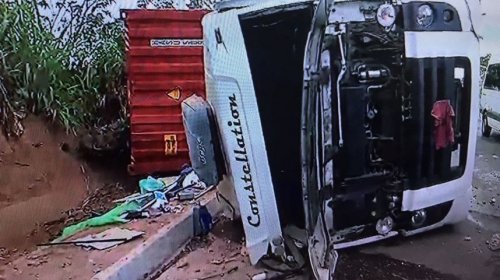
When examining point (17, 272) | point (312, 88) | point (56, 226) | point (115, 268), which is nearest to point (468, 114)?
point (312, 88)

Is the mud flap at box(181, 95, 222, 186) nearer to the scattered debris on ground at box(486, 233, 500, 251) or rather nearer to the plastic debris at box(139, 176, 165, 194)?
the plastic debris at box(139, 176, 165, 194)

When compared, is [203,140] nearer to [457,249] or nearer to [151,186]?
[457,249]

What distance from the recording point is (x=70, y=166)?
6887 mm

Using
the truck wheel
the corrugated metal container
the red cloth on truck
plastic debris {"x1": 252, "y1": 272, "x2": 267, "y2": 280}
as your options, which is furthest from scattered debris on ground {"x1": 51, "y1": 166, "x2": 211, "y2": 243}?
the truck wheel

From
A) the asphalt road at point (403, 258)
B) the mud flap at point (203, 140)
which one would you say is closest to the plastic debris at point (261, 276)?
the asphalt road at point (403, 258)

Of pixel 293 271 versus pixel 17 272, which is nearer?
pixel 293 271

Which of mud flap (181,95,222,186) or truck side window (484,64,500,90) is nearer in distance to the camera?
mud flap (181,95,222,186)

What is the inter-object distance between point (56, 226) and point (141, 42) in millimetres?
2504

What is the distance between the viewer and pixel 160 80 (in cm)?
736

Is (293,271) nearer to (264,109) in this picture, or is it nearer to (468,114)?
(264,109)

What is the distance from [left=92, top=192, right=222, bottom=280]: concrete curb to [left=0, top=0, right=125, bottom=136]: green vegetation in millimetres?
2669

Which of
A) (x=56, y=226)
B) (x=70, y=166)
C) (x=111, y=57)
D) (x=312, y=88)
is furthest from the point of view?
(x=111, y=57)

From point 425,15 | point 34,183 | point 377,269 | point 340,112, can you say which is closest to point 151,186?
point 34,183

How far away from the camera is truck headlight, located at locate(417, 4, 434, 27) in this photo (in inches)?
152
